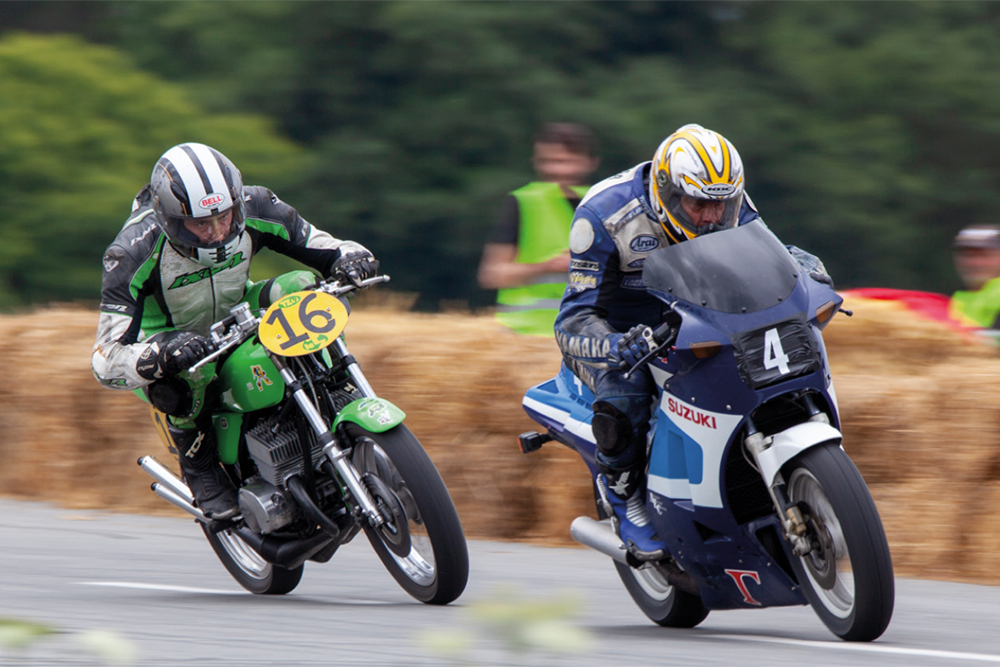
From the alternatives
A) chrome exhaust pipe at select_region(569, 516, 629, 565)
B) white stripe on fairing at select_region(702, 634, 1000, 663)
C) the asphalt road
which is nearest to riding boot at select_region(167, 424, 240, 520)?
the asphalt road

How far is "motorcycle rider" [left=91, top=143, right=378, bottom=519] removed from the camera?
18.2 feet

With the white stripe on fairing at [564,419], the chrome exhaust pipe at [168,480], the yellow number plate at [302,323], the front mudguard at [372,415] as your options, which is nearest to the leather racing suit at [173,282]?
the yellow number plate at [302,323]

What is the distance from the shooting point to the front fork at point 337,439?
17.4ft

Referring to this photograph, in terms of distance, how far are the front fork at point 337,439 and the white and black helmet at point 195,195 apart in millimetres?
520

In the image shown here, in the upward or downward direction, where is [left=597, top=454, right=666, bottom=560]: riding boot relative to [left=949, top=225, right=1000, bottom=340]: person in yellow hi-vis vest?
upward

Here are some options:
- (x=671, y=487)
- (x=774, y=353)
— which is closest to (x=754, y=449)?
(x=774, y=353)

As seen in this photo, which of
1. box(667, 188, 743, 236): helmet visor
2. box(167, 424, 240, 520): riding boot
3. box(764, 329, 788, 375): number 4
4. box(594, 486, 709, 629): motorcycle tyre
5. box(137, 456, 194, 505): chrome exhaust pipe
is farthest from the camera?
box(137, 456, 194, 505): chrome exhaust pipe

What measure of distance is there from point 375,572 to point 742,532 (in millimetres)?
2637

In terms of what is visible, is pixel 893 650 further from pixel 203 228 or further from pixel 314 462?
pixel 203 228

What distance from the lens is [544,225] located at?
7637 millimetres

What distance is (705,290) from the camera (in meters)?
4.43

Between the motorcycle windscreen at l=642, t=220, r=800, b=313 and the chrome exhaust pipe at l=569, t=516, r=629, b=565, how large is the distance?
3.14 ft

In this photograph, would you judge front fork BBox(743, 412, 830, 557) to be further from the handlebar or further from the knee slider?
the handlebar

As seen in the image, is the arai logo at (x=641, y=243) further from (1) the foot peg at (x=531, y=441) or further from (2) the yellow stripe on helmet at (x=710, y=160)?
(1) the foot peg at (x=531, y=441)
